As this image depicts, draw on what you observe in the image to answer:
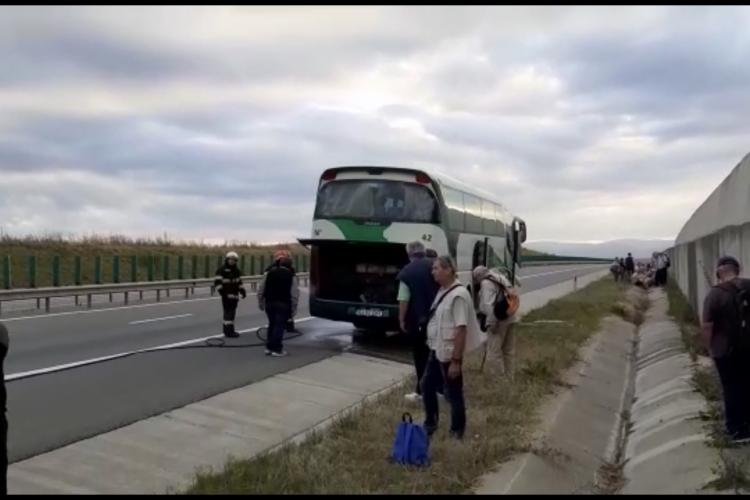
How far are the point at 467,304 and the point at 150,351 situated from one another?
8523 mm

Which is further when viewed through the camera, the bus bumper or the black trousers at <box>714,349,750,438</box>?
the bus bumper

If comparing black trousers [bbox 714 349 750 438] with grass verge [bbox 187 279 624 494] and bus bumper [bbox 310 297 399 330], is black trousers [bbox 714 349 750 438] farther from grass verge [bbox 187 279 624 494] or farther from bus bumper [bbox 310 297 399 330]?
bus bumper [bbox 310 297 399 330]

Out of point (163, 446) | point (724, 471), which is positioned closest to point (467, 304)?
point (724, 471)

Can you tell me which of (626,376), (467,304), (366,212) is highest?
(366,212)

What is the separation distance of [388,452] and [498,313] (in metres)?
4.44

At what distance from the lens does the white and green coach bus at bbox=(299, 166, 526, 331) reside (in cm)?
1700

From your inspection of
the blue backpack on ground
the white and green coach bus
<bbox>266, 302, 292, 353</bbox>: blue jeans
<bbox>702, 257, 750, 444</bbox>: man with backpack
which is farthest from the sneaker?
the white and green coach bus

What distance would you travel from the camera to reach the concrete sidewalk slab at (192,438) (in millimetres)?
7359

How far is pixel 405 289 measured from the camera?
10211 millimetres

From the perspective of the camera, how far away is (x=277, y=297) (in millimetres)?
15094

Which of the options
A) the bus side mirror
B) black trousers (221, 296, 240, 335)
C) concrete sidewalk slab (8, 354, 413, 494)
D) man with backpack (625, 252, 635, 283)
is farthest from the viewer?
man with backpack (625, 252, 635, 283)

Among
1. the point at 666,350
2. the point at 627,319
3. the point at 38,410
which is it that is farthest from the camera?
the point at 627,319

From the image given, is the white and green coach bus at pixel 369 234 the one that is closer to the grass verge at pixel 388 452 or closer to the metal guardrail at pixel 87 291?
the grass verge at pixel 388 452

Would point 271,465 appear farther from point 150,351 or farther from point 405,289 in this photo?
point 150,351
